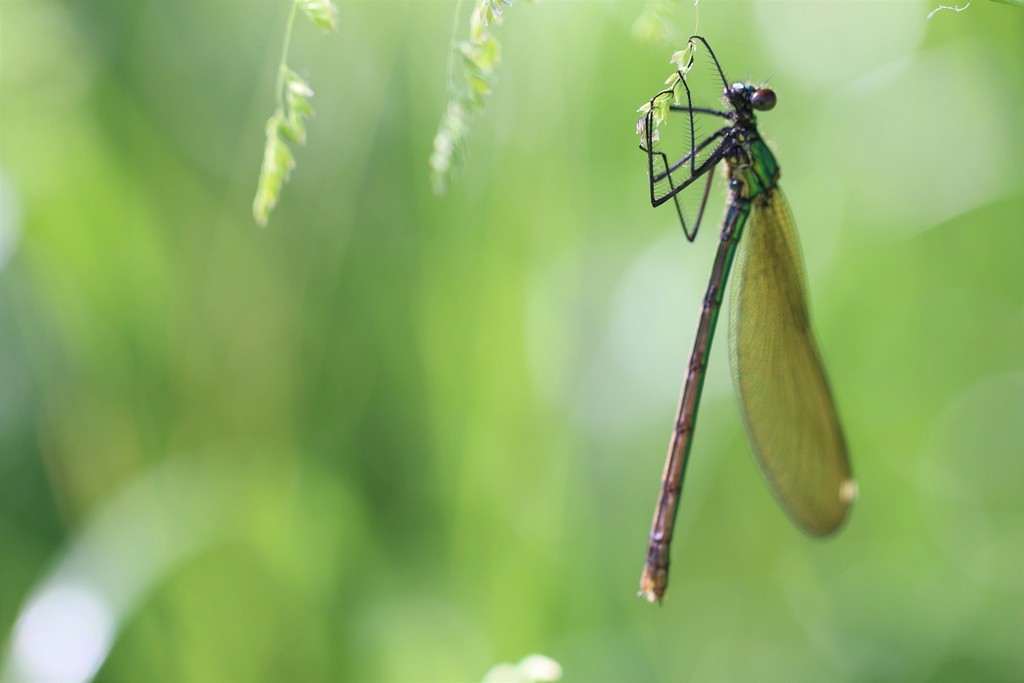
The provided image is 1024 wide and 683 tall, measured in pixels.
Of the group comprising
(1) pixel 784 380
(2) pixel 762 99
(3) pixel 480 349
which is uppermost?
(3) pixel 480 349

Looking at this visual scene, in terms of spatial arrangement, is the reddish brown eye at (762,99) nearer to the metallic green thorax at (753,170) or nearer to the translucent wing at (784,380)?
the metallic green thorax at (753,170)

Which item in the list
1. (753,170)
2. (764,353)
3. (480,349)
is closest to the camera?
(753,170)

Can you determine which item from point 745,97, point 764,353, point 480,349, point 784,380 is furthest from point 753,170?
point 480,349

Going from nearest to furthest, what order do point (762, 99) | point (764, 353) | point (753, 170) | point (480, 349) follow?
point (762, 99) → point (753, 170) → point (764, 353) → point (480, 349)

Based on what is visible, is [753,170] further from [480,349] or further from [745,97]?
[480,349]

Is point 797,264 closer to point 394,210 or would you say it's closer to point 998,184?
point 998,184

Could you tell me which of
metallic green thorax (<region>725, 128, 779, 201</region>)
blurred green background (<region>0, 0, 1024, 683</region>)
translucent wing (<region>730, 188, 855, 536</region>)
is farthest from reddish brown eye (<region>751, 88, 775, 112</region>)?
blurred green background (<region>0, 0, 1024, 683</region>)

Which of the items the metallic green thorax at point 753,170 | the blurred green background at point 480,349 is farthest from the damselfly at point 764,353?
the blurred green background at point 480,349
